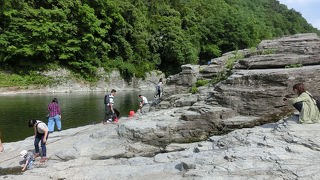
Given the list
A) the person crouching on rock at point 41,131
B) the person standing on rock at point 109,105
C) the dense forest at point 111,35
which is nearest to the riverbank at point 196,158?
the person crouching on rock at point 41,131

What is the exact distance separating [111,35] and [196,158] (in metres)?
49.2

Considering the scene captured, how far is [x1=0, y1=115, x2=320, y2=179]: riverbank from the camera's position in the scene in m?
5.79

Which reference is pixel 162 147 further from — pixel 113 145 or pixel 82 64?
pixel 82 64

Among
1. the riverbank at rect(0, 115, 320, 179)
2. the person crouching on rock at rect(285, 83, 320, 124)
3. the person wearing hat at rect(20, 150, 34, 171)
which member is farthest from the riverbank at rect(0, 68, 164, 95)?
the person crouching on rock at rect(285, 83, 320, 124)

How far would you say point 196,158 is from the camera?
7031mm

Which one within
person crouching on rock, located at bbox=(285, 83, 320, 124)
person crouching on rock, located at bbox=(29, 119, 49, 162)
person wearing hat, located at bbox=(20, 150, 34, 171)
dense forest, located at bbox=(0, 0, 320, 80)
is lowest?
person wearing hat, located at bbox=(20, 150, 34, 171)

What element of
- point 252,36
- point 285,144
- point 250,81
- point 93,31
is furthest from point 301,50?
point 252,36

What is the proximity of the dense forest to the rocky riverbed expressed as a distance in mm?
31363

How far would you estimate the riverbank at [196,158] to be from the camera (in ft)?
19.0

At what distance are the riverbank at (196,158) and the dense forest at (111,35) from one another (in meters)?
32.3

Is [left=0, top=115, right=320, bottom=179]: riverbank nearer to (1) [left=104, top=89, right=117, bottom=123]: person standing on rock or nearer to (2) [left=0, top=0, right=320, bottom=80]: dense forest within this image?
(1) [left=104, top=89, right=117, bottom=123]: person standing on rock

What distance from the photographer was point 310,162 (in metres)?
5.61

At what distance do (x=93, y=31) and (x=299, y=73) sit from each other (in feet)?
140

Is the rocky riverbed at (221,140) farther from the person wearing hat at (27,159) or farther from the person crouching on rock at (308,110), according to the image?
the person wearing hat at (27,159)
